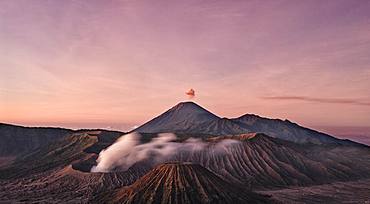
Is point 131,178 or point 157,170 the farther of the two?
point 131,178

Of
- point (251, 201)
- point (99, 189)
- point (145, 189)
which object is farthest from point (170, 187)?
point (99, 189)

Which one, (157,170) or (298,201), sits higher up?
(157,170)

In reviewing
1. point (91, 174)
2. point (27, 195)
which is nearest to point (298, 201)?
point (91, 174)

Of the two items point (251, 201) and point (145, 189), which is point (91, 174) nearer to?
point (145, 189)

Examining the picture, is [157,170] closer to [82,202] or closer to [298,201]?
[82,202]

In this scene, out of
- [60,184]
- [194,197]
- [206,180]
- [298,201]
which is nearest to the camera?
[194,197]

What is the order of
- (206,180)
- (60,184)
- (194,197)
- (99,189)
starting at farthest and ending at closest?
(60,184), (99,189), (206,180), (194,197)
